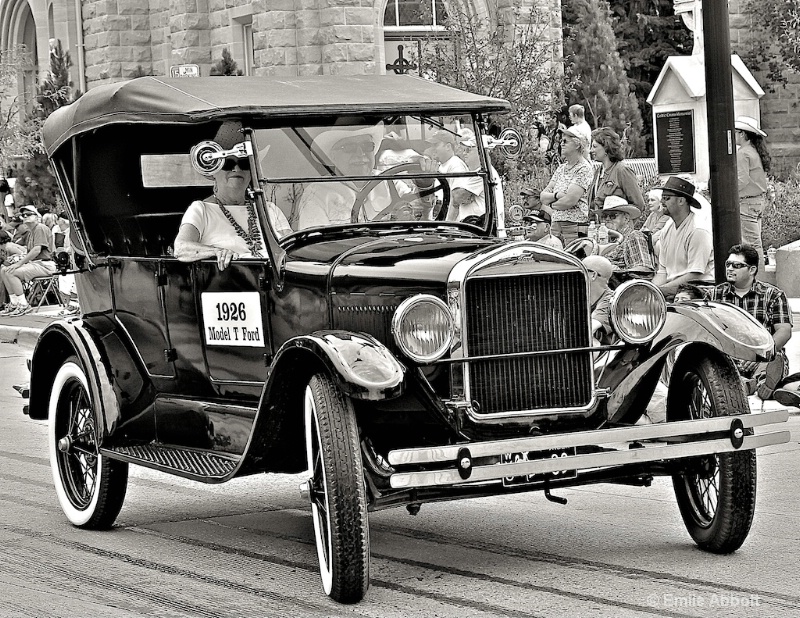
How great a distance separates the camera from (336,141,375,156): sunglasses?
23.1 feet

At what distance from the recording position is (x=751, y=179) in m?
13.7

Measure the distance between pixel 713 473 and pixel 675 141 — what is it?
13.2 m

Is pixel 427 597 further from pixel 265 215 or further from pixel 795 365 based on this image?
pixel 795 365

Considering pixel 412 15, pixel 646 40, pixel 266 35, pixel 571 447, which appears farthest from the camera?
pixel 646 40

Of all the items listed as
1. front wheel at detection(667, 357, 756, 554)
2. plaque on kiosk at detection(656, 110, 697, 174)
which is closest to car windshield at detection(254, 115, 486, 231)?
front wheel at detection(667, 357, 756, 554)

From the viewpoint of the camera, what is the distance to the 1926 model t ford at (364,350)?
5742 mm

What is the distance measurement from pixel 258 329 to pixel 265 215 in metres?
0.54

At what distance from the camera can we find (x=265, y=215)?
6.81 metres

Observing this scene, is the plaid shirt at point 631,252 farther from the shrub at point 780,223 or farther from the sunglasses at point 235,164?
the shrub at point 780,223

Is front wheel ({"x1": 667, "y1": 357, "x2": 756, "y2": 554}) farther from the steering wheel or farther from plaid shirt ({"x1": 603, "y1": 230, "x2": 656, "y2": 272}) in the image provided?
plaid shirt ({"x1": 603, "y1": 230, "x2": 656, "y2": 272})

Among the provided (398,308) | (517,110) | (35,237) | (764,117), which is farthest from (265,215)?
(764,117)

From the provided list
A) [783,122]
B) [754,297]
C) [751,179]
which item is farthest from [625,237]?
[783,122]

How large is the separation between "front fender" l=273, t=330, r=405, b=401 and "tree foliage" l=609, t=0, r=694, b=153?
33.1 meters

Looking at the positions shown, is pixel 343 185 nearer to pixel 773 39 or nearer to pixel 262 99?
pixel 262 99
